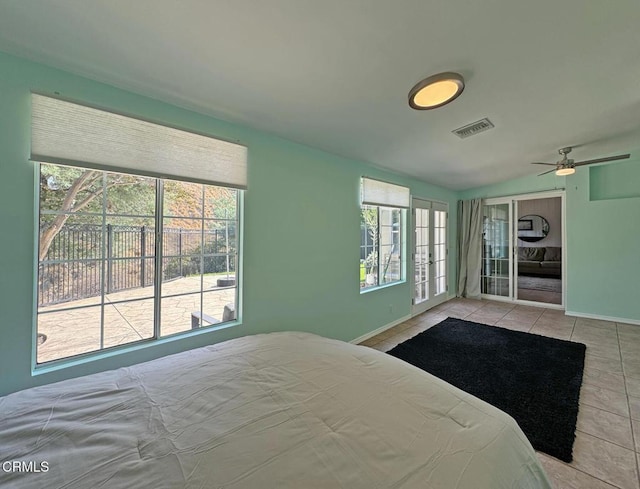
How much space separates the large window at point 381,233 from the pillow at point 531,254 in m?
6.27

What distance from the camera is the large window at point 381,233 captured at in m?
3.55

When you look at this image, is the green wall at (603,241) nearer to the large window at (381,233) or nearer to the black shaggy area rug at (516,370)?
the black shaggy area rug at (516,370)

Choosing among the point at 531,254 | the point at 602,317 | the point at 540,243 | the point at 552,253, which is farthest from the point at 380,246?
the point at 540,243

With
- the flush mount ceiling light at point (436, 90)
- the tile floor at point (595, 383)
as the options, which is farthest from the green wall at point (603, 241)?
the flush mount ceiling light at point (436, 90)

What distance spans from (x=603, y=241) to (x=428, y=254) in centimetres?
261

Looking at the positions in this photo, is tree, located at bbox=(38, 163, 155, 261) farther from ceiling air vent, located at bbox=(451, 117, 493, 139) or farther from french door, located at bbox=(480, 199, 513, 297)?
french door, located at bbox=(480, 199, 513, 297)

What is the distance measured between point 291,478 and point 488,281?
624cm

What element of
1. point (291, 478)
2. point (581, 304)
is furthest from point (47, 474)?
point (581, 304)

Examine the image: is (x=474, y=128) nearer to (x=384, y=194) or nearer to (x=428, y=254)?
(x=384, y=194)

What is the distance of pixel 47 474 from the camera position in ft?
2.41

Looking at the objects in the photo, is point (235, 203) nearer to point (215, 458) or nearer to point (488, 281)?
point (215, 458)

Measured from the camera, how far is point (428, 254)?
496 cm

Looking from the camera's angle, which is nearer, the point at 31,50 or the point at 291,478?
the point at 291,478

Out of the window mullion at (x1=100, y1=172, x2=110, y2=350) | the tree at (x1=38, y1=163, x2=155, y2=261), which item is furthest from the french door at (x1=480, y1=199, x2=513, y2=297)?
the window mullion at (x1=100, y1=172, x2=110, y2=350)
